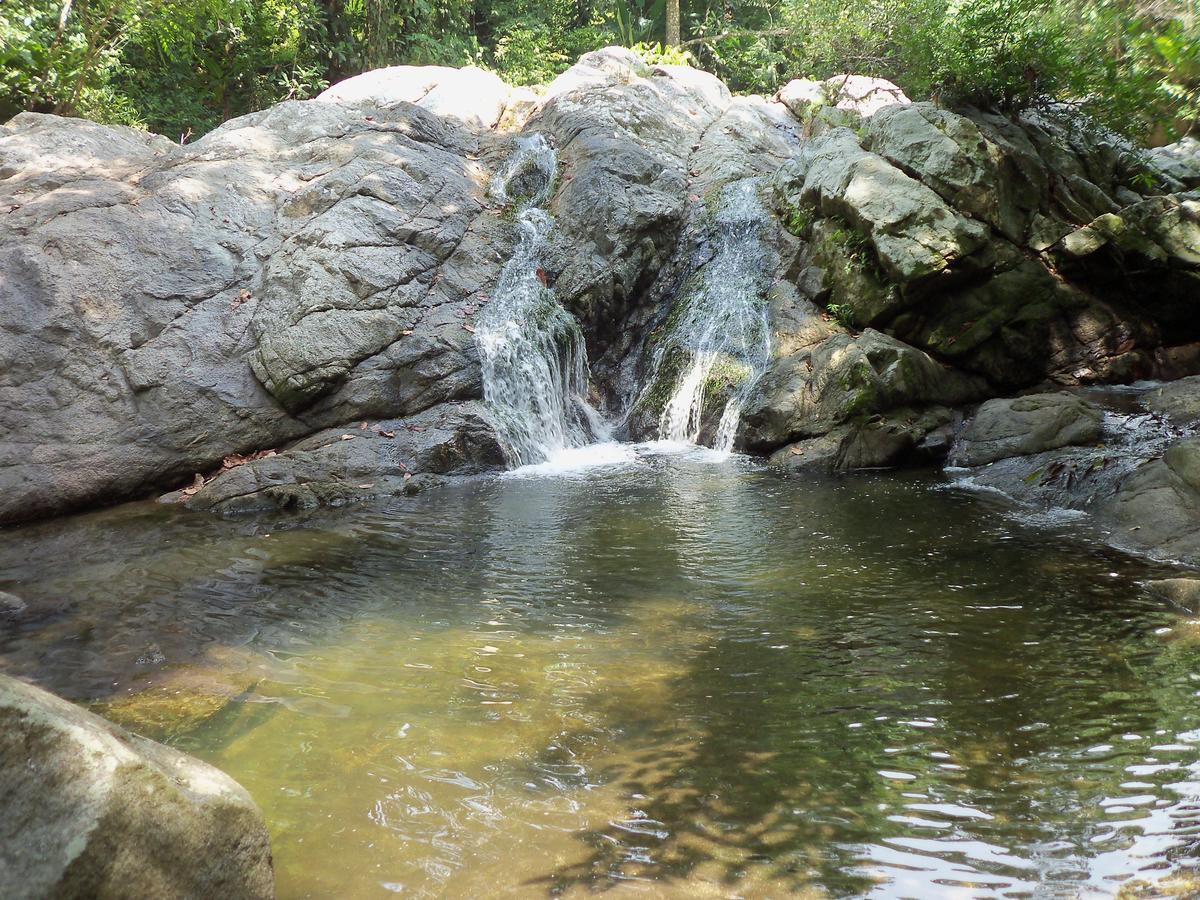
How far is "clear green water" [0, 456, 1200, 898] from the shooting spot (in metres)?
3.12

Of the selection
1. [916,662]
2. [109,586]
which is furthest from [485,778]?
[109,586]

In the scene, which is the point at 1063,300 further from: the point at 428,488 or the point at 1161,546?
the point at 428,488

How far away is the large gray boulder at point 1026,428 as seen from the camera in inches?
358

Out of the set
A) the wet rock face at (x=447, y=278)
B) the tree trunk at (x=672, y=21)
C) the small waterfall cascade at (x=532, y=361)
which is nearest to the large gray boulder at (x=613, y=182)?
the wet rock face at (x=447, y=278)

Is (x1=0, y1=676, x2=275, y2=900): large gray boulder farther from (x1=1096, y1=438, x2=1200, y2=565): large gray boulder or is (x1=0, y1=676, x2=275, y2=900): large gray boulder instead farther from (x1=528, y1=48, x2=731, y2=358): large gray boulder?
(x1=528, y1=48, x2=731, y2=358): large gray boulder

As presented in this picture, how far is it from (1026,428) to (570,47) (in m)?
20.0

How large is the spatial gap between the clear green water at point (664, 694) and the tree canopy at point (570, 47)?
16.0ft

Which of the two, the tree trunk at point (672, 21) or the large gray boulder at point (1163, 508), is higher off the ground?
the tree trunk at point (672, 21)

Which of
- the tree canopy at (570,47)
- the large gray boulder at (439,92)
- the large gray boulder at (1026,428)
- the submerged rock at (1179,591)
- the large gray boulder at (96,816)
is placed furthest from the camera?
the large gray boulder at (439,92)

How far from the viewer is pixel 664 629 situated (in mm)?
5312

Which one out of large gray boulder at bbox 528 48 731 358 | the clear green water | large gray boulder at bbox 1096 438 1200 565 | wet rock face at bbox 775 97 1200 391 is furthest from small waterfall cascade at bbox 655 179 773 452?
large gray boulder at bbox 1096 438 1200 565

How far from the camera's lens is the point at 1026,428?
9.37 metres

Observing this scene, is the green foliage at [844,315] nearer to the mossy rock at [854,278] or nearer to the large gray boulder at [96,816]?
the mossy rock at [854,278]

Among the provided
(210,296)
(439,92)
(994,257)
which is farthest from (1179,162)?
(210,296)
